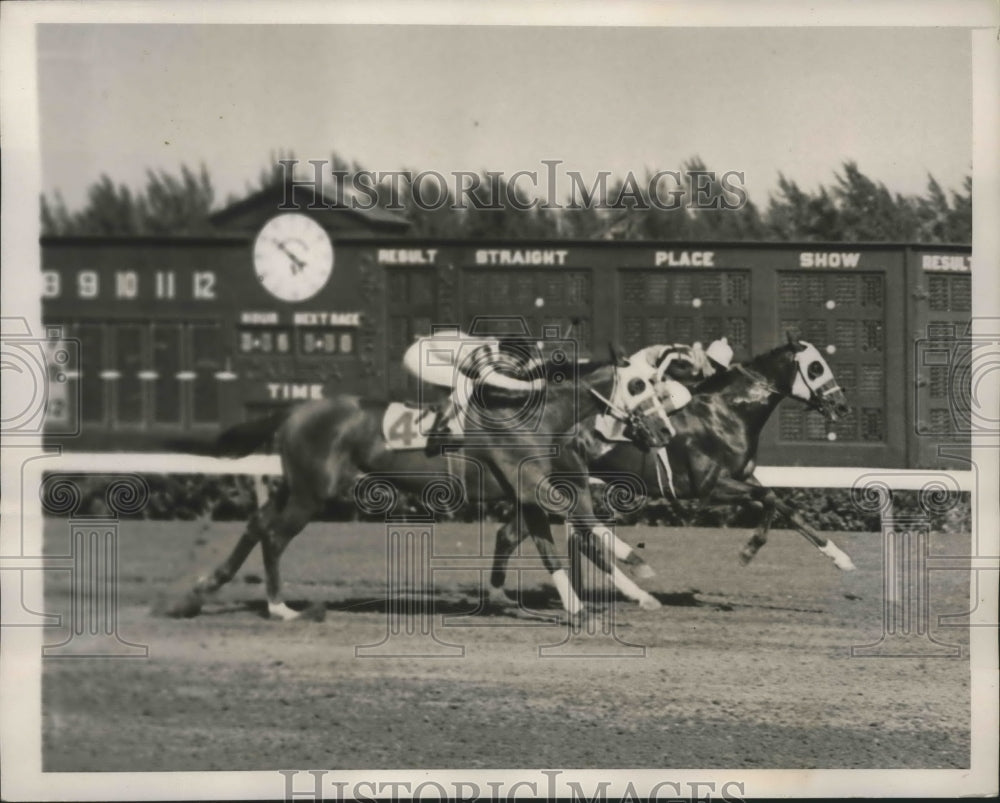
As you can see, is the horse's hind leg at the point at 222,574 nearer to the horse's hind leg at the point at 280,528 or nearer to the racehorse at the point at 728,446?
the horse's hind leg at the point at 280,528

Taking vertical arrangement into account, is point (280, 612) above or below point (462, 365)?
below

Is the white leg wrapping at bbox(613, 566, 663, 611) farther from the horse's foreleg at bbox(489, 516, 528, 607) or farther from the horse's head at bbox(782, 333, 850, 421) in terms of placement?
the horse's head at bbox(782, 333, 850, 421)

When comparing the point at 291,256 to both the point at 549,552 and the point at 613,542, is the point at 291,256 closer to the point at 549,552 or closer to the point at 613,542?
the point at 549,552

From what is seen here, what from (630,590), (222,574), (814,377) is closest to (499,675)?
(630,590)

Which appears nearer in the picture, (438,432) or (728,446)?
(438,432)

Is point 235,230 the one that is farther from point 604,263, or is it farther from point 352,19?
point 604,263

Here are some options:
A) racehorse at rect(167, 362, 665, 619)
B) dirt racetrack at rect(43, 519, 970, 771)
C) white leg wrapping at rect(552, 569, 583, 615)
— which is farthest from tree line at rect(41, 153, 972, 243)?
white leg wrapping at rect(552, 569, 583, 615)

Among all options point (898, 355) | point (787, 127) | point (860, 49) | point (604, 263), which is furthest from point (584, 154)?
point (898, 355)
